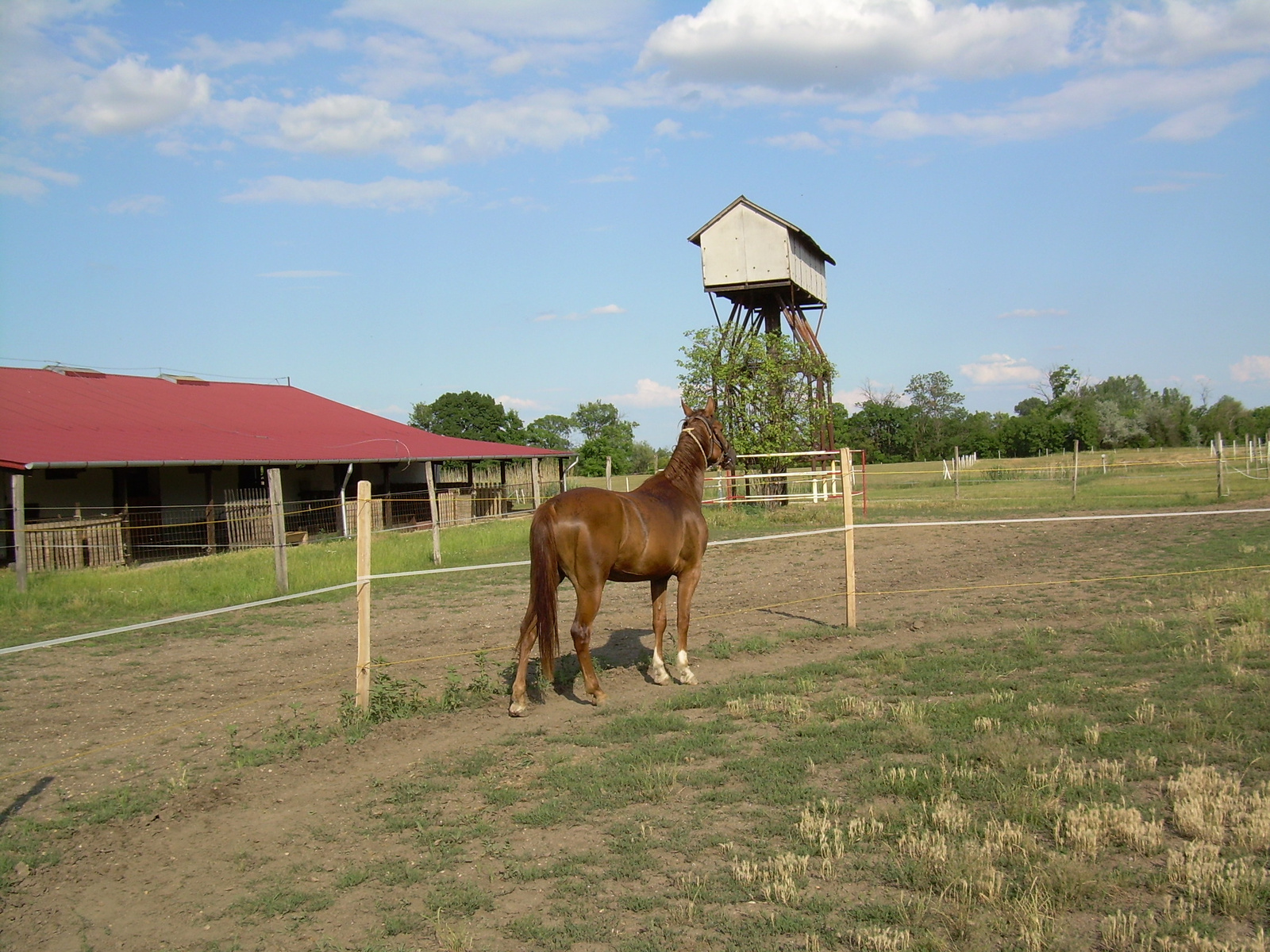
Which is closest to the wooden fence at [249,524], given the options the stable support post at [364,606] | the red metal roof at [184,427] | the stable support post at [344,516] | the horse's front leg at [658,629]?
the red metal roof at [184,427]

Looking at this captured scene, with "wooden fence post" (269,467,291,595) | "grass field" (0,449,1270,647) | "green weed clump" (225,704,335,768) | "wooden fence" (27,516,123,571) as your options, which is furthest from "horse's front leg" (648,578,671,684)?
"wooden fence" (27,516,123,571)

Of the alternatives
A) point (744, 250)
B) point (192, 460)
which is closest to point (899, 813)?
point (192, 460)

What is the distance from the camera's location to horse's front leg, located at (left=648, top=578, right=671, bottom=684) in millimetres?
7477

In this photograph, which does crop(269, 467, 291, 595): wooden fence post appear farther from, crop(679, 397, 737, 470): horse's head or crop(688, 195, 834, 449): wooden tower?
crop(688, 195, 834, 449): wooden tower

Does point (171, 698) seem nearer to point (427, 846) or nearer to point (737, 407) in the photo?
point (427, 846)

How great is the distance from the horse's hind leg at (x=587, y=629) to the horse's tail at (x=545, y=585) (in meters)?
0.19

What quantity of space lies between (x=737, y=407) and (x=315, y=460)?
12392 millimetres

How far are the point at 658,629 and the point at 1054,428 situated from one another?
219ft

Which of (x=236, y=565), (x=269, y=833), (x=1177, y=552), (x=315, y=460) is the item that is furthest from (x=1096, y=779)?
(x=315, y=460)

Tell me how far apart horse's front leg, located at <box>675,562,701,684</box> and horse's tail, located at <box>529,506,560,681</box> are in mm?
1306

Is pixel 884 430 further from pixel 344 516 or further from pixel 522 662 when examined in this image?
pixel 522 662

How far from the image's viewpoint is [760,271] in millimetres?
27125

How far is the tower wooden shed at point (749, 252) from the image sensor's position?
2692 cm

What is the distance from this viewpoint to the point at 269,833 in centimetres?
475
